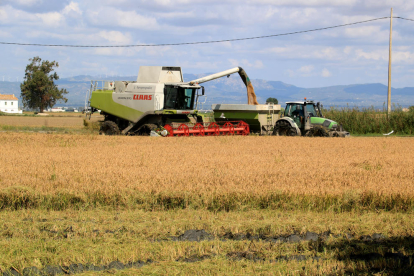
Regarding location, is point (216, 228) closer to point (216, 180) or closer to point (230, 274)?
point (230, 274)


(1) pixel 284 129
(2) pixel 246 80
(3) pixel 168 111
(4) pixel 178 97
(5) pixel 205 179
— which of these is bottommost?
(5) pixel 205 179

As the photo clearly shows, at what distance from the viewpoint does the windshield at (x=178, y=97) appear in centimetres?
2133

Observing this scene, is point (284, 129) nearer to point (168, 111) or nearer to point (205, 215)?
point (168, 111)

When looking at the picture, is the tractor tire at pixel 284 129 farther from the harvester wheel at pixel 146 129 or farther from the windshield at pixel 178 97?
the harvester wheel at pixel 146 129

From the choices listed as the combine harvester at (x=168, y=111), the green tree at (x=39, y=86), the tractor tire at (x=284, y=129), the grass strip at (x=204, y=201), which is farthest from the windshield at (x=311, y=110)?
the green tree at (x=39, y=86)

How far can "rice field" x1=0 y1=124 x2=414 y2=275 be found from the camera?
492 centimetres

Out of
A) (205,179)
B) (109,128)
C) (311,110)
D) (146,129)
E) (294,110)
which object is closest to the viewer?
(205,179)

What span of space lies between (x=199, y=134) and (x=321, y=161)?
9.88 meters

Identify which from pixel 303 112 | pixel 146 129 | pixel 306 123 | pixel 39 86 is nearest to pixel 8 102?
pixel 39 86

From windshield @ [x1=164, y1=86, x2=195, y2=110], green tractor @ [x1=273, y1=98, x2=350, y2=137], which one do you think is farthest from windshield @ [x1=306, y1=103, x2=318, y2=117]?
windshield @ [x1=164, y1=86, x2=195, y2=110]

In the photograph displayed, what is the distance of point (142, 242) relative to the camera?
18.1 ft

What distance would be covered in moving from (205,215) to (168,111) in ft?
47.5

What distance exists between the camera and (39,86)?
86125 mm

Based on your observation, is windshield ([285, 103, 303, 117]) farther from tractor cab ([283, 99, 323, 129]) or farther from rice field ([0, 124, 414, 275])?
rice field ([0, 124, 414, 275])
